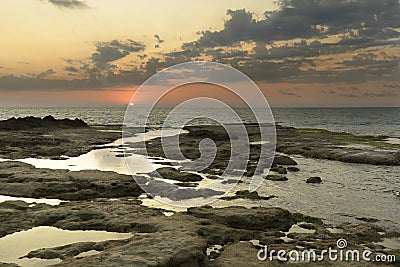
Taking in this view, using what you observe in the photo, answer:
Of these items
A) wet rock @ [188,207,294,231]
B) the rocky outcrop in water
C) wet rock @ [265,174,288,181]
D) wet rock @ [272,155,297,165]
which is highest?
the rocky outcrop in water

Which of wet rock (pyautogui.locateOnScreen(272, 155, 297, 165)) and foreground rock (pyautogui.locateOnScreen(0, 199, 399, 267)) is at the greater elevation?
foreground rock (pyautogui.locateOnScreen(0, 199, 399, 267))

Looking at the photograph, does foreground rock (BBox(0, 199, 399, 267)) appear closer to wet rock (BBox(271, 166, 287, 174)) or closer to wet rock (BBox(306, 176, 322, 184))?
wet rock (BBox(306, 176, 322, 184))

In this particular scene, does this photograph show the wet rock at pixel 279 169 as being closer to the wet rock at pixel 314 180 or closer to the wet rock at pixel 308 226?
the wet rock at pixel 314 180

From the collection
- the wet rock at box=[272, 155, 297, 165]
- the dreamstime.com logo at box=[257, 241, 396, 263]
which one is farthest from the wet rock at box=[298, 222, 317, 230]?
the wet rock at box=[272, 155, 297, 165]

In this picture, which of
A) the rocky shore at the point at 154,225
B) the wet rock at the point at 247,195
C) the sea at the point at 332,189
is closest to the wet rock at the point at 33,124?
the sea at the point at 332,189

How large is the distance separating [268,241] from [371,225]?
7.69 m

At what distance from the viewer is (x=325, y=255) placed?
16297 millimetres

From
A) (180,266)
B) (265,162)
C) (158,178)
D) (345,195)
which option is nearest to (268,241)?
(180,266)

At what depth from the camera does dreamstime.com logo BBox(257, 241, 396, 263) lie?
625 inches

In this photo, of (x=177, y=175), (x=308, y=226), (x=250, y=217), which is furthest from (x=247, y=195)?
(x=177, y=175)

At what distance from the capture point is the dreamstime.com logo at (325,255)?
15.9 m

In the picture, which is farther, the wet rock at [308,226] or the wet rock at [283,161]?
the wet rock at [283,161]

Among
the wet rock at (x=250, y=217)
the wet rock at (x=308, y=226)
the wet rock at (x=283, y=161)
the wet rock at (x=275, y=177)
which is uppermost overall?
the wet rock at (x=250, y=217)

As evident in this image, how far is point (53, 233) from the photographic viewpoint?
62.3ft
